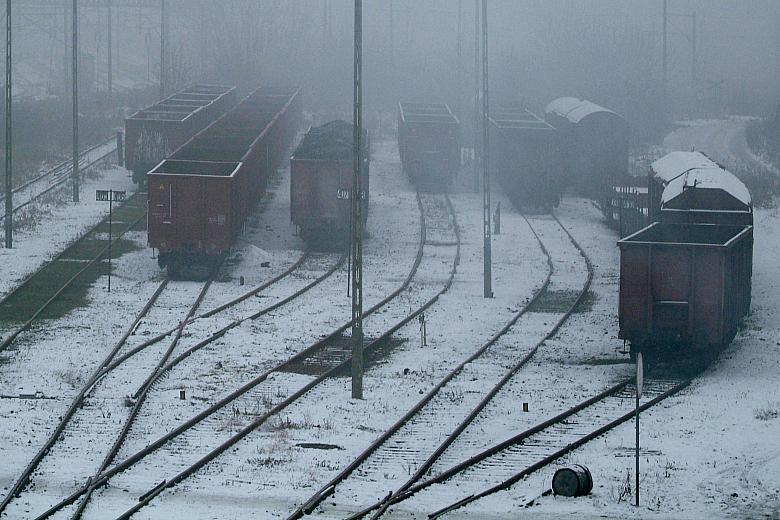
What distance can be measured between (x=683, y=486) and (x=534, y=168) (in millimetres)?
29026

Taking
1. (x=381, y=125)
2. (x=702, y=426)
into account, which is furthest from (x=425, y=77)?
(x=702, y=426)

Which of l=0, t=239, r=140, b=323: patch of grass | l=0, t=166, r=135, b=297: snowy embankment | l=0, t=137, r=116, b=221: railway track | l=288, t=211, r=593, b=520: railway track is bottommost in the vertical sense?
l=288, t=211, r=593, b=520: railway track

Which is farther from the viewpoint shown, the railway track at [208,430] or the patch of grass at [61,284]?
the patch of grass at [61,284]

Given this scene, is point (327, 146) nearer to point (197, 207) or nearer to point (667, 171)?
point (197, 207)

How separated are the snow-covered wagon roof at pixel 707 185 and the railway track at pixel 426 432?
377 cm

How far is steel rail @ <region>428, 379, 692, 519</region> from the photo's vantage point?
44.3 feet

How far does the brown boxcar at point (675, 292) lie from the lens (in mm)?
19766

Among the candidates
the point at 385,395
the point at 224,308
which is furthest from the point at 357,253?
the point at 224,308

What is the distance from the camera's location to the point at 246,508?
523 inches

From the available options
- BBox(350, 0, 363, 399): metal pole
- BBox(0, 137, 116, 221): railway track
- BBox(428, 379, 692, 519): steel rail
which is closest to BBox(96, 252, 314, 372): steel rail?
BBox(350, 0, 363, 399): metal pole

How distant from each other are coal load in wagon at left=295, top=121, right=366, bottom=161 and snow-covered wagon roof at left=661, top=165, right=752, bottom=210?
10.9 metres

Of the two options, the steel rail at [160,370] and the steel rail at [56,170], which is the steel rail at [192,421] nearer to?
the steel rail at [160,370]

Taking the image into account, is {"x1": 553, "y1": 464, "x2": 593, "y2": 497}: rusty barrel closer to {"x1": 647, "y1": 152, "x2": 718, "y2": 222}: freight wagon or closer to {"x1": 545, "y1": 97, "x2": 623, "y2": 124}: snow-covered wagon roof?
{"x1": 647, "y1": 152, "x2": 718, "y2": 222}: freight wagon

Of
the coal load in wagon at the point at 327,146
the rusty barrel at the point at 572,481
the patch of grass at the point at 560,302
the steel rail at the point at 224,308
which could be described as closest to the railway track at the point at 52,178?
Answer: the coal load in wagon at the point at 327,146
